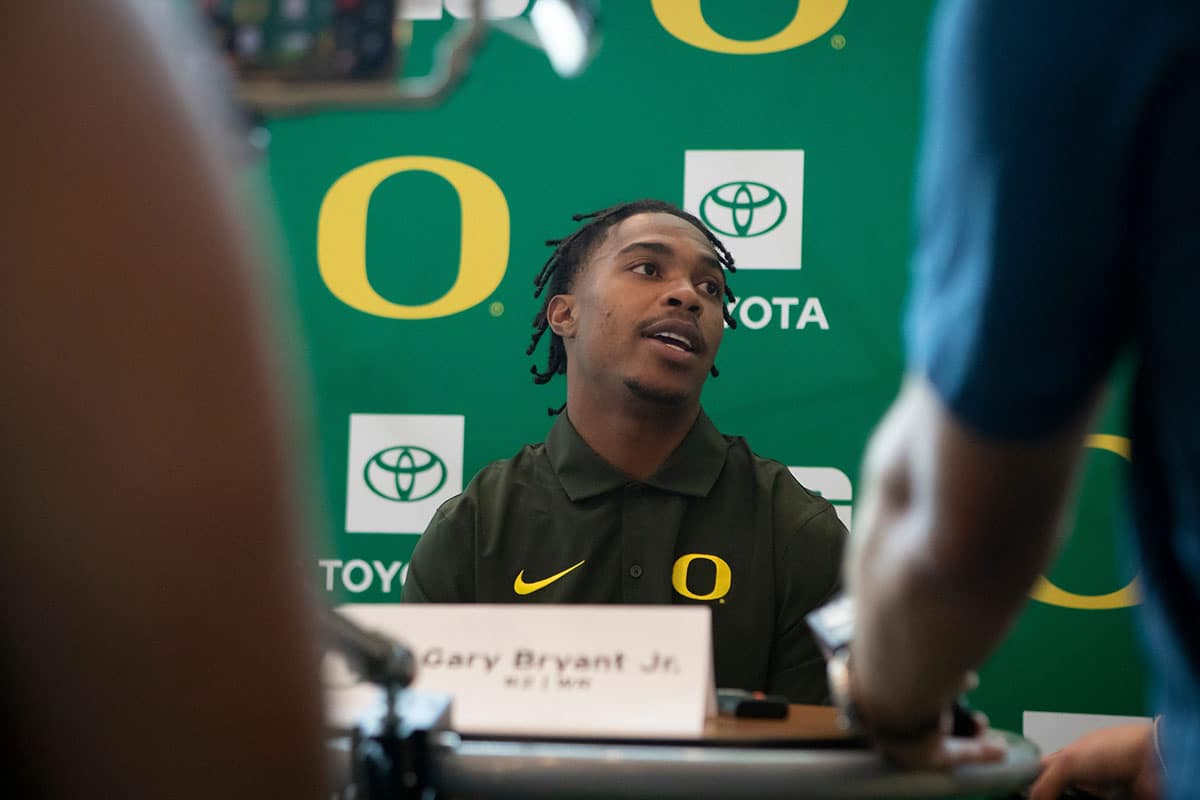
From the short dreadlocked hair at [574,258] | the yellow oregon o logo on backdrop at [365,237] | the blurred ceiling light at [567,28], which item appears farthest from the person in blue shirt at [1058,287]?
the yellow oregon o logo on backdrop at [365,237]

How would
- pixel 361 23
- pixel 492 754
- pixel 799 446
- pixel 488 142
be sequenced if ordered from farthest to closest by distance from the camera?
pixel 488 142, pixel 799 446, pixel 492 754, pixel 361 23

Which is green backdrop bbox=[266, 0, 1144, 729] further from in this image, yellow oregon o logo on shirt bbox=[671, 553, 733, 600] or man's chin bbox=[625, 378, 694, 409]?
yellow oregon o logo on shirt bbox=[671, 553, 733, 600]

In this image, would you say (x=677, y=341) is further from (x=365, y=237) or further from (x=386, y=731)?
(x=386, y=731)

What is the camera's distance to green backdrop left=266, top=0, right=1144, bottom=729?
2.17 meters

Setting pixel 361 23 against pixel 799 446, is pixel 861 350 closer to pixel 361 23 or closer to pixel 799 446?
pixel 799 446

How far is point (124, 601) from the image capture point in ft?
0.61

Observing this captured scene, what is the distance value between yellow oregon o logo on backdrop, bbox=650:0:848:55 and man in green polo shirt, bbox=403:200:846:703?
0.38 meters

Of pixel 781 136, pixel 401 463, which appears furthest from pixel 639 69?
pixel 401 463

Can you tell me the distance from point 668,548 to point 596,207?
0.76 meters

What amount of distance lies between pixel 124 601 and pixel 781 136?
84.7 inches

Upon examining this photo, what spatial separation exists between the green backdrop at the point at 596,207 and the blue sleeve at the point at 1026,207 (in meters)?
1.74

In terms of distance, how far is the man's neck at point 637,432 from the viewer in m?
1.95

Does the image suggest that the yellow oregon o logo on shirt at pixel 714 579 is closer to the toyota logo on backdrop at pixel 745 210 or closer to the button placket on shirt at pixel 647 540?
the button placket on shirt at pixel 647 540

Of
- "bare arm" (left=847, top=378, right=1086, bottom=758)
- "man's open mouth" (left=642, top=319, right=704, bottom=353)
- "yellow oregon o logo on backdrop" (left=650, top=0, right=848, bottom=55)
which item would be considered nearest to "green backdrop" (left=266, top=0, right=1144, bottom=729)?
"yellow oregon o logo on backdrop" (left=650, top=0, right=848, bottom=55)
